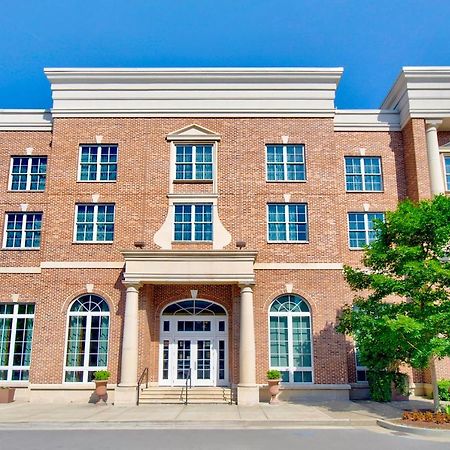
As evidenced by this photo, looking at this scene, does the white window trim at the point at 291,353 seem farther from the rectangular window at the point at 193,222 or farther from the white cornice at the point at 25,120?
the white cornice at the point at 25,120

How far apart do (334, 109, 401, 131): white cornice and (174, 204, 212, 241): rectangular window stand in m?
7.29

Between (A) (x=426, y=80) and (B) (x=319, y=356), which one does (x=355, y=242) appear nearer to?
(B) (x=319, y=356)

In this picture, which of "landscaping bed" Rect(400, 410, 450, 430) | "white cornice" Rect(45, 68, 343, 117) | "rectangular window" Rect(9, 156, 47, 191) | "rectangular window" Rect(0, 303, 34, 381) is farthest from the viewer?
"rectangular window" Rect(9, 156, 47, 191)

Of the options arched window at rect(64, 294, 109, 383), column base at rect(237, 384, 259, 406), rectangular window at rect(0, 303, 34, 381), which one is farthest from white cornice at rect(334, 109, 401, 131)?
rectangular window at rect(0, 303, 34, 381)

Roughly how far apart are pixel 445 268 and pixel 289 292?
6660 millimetres

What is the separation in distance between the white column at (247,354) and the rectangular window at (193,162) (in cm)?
546

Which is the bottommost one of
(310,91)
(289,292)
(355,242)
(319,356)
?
(319,356)

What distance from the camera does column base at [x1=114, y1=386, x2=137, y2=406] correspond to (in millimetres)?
18016

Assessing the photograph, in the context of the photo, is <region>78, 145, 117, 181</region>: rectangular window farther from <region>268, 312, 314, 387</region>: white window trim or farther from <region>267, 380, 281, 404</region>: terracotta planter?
<region>267, 380, 281, 404</region>: terracotta planter

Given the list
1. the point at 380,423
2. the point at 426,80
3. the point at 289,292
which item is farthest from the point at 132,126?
the point at 380,423

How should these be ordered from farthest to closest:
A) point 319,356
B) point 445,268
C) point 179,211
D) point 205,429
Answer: point 179,211, point 319,356, point 445,268, point 205,429

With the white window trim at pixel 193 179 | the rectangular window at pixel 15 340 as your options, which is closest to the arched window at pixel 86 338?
the rectangular window at pixel 15 340

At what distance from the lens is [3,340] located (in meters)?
20.3

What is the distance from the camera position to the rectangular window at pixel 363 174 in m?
22.2
